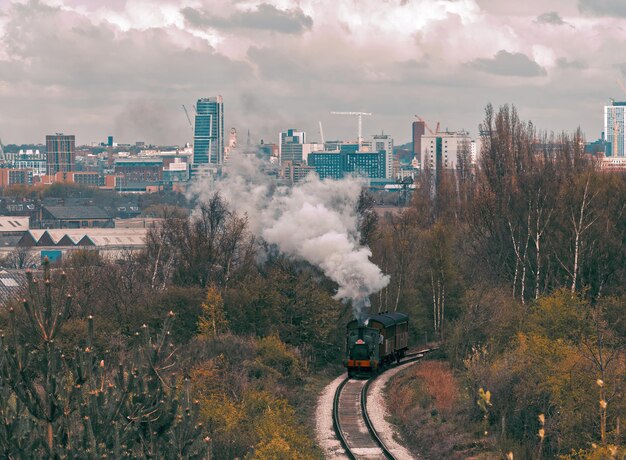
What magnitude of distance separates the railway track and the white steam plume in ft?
22.2

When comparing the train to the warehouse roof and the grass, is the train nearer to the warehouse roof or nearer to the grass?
the grass

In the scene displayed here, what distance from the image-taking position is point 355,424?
41812 mm

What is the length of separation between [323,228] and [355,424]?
21103mm

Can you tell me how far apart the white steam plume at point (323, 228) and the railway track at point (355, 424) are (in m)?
6.76

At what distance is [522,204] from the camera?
68.9m

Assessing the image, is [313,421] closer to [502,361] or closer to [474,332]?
[502,361]

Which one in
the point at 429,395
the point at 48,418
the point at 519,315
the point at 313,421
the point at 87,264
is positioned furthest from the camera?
the point at 87,264

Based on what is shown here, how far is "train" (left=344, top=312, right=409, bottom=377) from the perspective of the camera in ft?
169

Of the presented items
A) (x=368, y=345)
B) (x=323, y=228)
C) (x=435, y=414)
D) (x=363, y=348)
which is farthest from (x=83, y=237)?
(x=435, y=414)

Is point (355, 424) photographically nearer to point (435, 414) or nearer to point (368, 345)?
point (435, 414)

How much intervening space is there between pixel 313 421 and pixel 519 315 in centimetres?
1574

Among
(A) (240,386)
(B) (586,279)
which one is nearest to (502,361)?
(A) (240,386)

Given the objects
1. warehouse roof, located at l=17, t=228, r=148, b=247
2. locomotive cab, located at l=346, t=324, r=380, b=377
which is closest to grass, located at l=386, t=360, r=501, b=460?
locomotive cab, located at l=346, t=324, r=380, b=377

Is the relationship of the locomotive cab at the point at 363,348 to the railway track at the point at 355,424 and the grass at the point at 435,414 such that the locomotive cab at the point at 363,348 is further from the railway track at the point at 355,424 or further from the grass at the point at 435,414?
the grass at the point at 435,414
